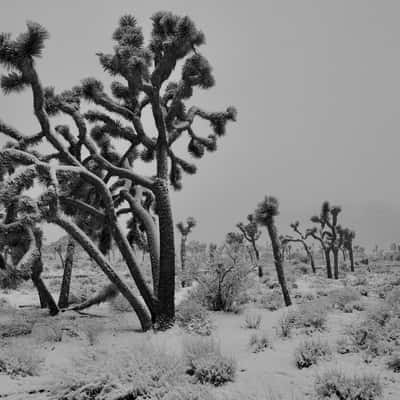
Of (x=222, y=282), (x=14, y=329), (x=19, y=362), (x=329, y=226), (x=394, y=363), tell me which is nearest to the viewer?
(x=394, y=363)

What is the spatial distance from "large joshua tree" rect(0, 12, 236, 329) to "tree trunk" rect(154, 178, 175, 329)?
0.08 feet

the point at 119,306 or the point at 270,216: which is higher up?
the point at 270,216

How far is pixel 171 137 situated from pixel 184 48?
2.46m

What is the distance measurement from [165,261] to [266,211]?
7284mm

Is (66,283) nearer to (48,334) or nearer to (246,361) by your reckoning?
(48,334)

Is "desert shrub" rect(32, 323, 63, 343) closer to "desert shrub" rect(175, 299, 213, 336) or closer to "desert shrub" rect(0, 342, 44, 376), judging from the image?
"desert shrub" rect(0, 342, 44, 376)

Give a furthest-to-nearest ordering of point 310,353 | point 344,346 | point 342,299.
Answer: point 342,299 → point 344,346 → point 310,353

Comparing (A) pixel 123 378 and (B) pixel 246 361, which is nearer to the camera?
(A) pixel 123 378

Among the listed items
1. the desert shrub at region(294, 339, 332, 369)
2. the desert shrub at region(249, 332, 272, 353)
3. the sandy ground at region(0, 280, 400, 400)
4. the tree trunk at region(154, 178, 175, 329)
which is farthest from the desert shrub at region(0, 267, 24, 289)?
the desert shrub at region(294, 339, 332, 369)

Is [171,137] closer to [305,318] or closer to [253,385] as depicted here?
[305,318]

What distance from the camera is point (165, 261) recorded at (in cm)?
803

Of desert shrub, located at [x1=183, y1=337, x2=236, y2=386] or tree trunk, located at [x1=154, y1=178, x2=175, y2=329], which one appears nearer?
desert shrub, located at [x1=183, y1=337, x2=236, y2=386]

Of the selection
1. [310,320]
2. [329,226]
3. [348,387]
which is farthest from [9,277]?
[329,226]

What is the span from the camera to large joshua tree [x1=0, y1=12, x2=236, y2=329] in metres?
7.20
